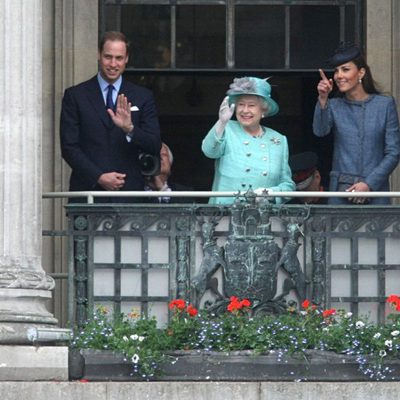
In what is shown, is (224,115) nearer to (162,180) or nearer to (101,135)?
(101,135)

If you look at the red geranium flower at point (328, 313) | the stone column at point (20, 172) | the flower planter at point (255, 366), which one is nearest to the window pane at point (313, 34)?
the red geranium flower at point (328, 313)

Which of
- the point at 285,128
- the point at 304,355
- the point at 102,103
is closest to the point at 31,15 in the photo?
the point at 102,103

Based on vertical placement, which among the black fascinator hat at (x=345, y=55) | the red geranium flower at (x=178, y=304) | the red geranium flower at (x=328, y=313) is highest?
the black fascinator hat at (x=345, y=55)

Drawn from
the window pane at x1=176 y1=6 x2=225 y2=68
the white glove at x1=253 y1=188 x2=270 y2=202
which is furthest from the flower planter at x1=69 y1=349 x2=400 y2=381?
the window pane at x1=176 y1=6 x2=225 y2=68

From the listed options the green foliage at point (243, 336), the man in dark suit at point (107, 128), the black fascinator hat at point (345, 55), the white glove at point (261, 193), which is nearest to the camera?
the green foliage at point (243, 336)

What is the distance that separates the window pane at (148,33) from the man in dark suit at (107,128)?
2.22 m

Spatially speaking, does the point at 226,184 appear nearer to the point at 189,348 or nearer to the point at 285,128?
the point at 189,348

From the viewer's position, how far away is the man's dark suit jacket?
2053cm

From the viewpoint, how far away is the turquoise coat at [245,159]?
66.1ft

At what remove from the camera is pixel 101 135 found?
2062 cm

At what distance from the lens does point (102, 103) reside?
20.7 metres

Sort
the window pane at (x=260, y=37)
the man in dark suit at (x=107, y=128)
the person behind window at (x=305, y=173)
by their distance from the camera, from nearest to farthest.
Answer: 1. the man in dark suit at (x=107, y=128)
2. the person behind window at (x=305, y=173)
3. the window pane at (x=260, y=37)

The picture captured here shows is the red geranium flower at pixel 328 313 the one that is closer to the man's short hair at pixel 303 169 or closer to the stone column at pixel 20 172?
the stone column at pixel 20 172

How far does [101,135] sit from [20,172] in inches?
58.8
